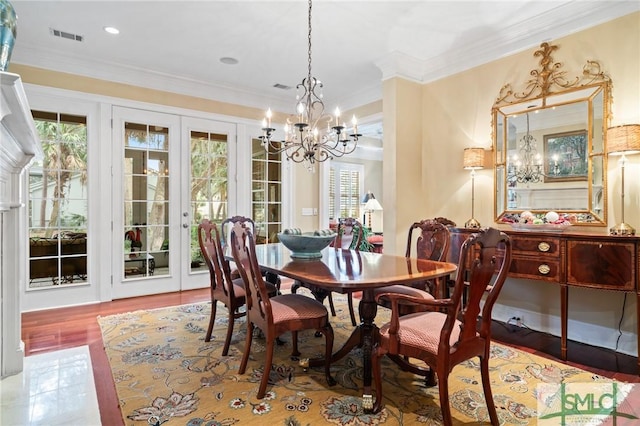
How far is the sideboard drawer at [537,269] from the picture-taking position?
2703 millimetres

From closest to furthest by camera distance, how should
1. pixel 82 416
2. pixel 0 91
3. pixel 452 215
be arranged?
1. pixel 0 91
2. pixel 82 416
3. pixel 452 215

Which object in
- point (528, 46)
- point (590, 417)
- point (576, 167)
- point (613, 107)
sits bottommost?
point (590, 417)

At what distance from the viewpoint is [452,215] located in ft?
13.1

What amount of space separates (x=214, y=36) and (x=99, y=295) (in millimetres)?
3202

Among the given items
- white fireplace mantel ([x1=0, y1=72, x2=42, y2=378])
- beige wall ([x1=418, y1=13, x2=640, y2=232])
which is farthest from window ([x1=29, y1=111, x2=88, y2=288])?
beige wall ([x1=418, y1=13, x2=640, y2=232])

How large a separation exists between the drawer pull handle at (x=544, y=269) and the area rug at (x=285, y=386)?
2.07 ft

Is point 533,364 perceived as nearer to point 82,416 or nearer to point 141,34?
point 82,416

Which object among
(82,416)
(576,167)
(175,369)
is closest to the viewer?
(82,416)

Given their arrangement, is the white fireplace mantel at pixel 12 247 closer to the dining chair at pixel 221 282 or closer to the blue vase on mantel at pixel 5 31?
the blue vase on mantel at pixel 5 31

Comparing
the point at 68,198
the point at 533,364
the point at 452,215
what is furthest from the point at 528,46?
the point at 68,198

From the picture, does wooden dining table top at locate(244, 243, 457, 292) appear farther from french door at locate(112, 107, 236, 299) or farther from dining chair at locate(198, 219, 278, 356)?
french door at locate(112, 107, 236, 299)

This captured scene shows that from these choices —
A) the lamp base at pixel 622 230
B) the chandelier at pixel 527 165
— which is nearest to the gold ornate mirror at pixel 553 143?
the chandelier at pixel 527 165

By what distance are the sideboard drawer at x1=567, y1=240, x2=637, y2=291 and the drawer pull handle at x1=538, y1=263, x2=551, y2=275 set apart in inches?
5.1

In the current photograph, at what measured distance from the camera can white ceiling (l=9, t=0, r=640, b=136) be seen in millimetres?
3029
